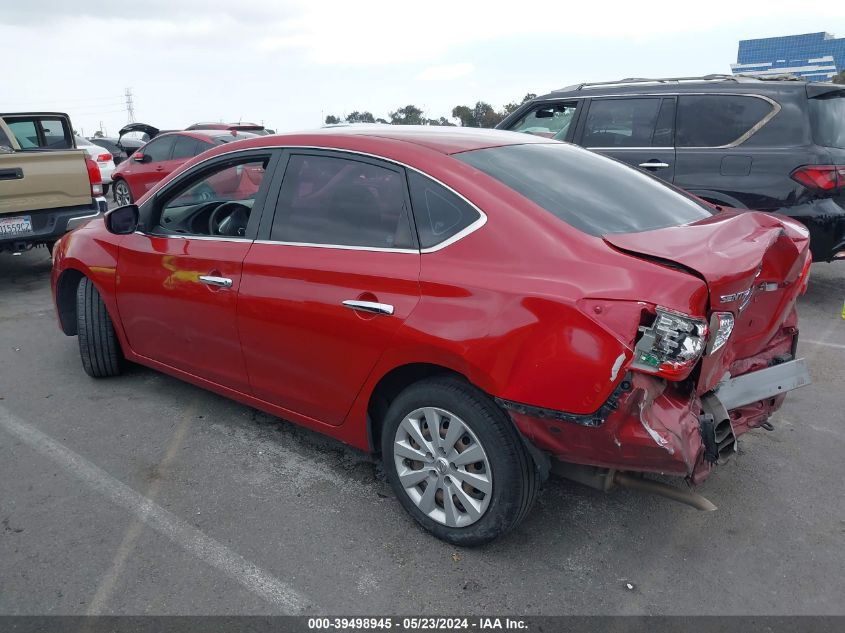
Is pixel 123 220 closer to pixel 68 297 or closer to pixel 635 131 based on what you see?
pixel 68 297

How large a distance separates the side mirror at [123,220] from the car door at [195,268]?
0.05 meters

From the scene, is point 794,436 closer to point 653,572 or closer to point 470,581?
point 653,572

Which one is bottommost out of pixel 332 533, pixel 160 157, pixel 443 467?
pixel 332 533

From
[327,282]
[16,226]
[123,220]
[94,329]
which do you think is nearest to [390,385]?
[327,282]

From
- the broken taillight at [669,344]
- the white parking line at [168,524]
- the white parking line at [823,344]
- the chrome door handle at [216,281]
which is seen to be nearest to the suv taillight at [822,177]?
the white parking line at [823,344]

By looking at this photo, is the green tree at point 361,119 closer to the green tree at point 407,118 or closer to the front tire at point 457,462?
the green tree at point 407,118

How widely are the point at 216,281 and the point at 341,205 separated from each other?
81 cm

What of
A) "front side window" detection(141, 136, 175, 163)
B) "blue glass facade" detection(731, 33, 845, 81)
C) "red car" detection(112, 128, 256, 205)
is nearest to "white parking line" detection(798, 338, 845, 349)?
"red car" detection(112, 128, 256, 205)

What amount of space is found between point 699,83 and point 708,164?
2.72 ft

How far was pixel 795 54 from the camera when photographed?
284 feet

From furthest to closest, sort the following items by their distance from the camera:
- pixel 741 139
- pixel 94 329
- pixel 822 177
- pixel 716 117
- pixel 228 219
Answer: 1. pixel 716 117
2. pixel 741 139
3. pixel 822 177
4. pixel 94 329
5. pixel 228 219

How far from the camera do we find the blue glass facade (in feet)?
250

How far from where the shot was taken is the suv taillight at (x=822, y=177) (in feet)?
18.2

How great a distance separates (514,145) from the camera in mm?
3301
